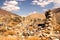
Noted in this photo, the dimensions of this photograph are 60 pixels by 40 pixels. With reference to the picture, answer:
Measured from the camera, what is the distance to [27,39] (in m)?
11.8

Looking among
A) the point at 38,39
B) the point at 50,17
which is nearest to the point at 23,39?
the point at 38,39

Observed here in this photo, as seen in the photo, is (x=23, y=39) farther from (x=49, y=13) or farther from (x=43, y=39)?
(x=49, y=13)

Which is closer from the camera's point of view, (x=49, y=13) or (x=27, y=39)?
(x=27, y=39)

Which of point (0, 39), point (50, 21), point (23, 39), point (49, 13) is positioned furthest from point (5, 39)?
point (49, 13)

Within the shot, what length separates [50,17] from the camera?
79.7 ft

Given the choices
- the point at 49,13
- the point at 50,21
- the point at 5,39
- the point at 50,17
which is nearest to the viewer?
the point at 5,39

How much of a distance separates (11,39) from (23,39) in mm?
893

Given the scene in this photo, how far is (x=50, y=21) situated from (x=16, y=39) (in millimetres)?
11549

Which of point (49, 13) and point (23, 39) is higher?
point (49, 13)

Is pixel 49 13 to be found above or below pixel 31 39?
above

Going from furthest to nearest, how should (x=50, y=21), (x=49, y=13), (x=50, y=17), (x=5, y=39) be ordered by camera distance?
(x=49, y=13) < (x=50, y=17) < (x=50, y=21) < (x=5, y=39)

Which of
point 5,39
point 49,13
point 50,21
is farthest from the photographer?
point 49,13

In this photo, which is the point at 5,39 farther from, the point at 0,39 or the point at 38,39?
the point at 38,39

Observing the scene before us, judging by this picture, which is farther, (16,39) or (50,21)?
(50,21)
